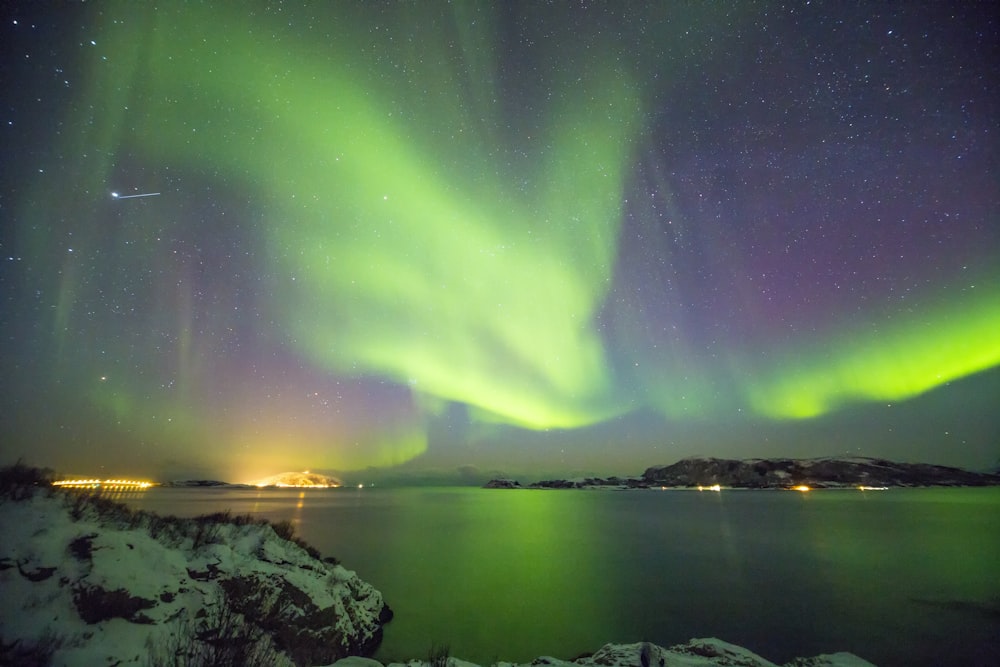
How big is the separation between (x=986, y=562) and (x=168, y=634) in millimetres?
42602

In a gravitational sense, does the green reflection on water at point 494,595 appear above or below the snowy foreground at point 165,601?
below

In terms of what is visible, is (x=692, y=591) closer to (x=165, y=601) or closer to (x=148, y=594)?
(x=165, y=601)

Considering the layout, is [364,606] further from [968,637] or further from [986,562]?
[986,562]

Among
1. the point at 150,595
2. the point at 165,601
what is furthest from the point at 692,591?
the point at 150,595

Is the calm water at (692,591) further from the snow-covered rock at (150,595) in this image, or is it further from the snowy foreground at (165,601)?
the snowy foreground at (165,601)

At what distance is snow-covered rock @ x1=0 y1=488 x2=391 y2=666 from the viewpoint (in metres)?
7.07

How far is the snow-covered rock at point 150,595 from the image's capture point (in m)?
7.07

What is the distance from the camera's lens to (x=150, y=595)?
8375mm

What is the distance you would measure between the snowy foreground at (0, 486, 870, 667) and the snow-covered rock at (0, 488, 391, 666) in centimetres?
2

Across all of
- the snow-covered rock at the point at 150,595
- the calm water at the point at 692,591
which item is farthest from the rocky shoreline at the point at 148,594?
the calm water at the point at 692,591

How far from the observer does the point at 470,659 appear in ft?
43.9

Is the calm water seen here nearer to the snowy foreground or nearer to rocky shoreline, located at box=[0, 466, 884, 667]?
rocky shoreline, located at box=[0, 466, 884, 667]

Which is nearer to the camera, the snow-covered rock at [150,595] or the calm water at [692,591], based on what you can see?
the snow-covered rock at [150,595]

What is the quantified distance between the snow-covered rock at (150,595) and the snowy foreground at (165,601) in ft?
0.08
